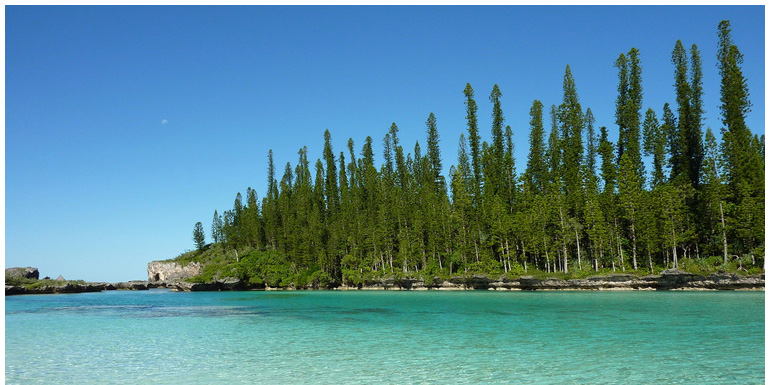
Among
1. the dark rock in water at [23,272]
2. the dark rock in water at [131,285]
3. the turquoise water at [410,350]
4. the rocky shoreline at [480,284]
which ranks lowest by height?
the dark rock in water at [131,285]

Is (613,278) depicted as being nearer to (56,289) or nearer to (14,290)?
(56,289)

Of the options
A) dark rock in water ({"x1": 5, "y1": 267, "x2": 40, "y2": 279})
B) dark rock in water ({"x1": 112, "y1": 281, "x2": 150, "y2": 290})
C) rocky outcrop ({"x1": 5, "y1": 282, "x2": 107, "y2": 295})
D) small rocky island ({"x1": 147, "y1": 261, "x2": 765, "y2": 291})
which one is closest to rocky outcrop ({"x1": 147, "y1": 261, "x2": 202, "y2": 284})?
dark rock in water ({"x1": 112, "y1": 281, "x2": 150, "y2": 290})

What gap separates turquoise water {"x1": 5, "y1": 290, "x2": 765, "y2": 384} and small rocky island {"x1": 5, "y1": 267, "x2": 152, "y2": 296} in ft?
173

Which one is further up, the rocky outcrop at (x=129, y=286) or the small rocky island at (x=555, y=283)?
the small rocky island at (x=555, y=283)

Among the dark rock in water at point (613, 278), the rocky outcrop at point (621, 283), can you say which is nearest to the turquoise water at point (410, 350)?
the rocky outcrop at point (621, 283)

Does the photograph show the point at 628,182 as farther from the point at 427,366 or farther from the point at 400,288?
the point at 427,366

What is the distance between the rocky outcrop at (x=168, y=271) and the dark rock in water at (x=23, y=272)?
17.1 m

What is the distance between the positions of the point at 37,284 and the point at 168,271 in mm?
25948

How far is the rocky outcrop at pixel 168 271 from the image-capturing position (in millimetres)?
90812

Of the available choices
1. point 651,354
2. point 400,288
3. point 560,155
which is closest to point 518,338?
point 651,354

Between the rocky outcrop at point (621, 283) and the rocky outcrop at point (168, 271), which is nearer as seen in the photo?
the rocky outcrop at point (621, 283)

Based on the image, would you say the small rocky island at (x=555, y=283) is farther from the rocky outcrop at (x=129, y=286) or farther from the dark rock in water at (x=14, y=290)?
the dark rock in water at (x=14, y=290)

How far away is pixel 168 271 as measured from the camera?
311ft

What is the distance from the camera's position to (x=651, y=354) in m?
12.9
